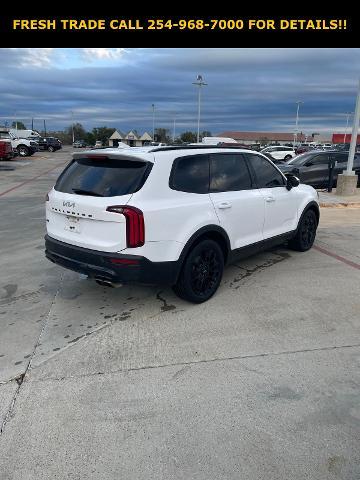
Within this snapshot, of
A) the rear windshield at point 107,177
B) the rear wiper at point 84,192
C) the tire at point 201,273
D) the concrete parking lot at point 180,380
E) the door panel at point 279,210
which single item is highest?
the rear windshield at point 107,177

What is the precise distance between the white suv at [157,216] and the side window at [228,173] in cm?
1

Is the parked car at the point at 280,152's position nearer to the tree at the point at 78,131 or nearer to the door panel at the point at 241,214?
the door panel at the point at 241,214

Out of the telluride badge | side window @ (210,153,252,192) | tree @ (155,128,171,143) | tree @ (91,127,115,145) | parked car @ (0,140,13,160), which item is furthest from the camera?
tree @ (91,127,115,145)

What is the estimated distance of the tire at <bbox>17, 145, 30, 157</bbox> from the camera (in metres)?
36.2

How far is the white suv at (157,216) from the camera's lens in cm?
366

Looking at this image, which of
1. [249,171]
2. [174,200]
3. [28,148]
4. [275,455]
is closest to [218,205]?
[174,200]

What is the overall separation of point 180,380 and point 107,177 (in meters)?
2.06

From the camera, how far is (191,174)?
4223mm

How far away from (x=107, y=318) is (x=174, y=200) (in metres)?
1.42

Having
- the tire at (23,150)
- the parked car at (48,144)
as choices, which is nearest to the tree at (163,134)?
the parked car at (48,144)

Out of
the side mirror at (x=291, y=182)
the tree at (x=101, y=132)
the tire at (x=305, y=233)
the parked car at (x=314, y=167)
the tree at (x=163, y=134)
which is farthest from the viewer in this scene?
the tree at (x=101, y=132)

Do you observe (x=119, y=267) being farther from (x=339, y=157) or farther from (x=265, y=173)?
(x=339, y=157)

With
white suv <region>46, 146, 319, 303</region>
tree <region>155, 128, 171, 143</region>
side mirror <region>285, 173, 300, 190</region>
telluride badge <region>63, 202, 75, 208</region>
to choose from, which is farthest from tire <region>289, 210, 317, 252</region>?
tree <region>155, 128, 171, 143</region>

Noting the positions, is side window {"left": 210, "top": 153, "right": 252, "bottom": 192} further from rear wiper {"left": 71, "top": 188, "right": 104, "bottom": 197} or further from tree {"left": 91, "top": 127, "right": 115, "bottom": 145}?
tree {"left": 91, "top": 127, "right": 115, "bottom": 145}
